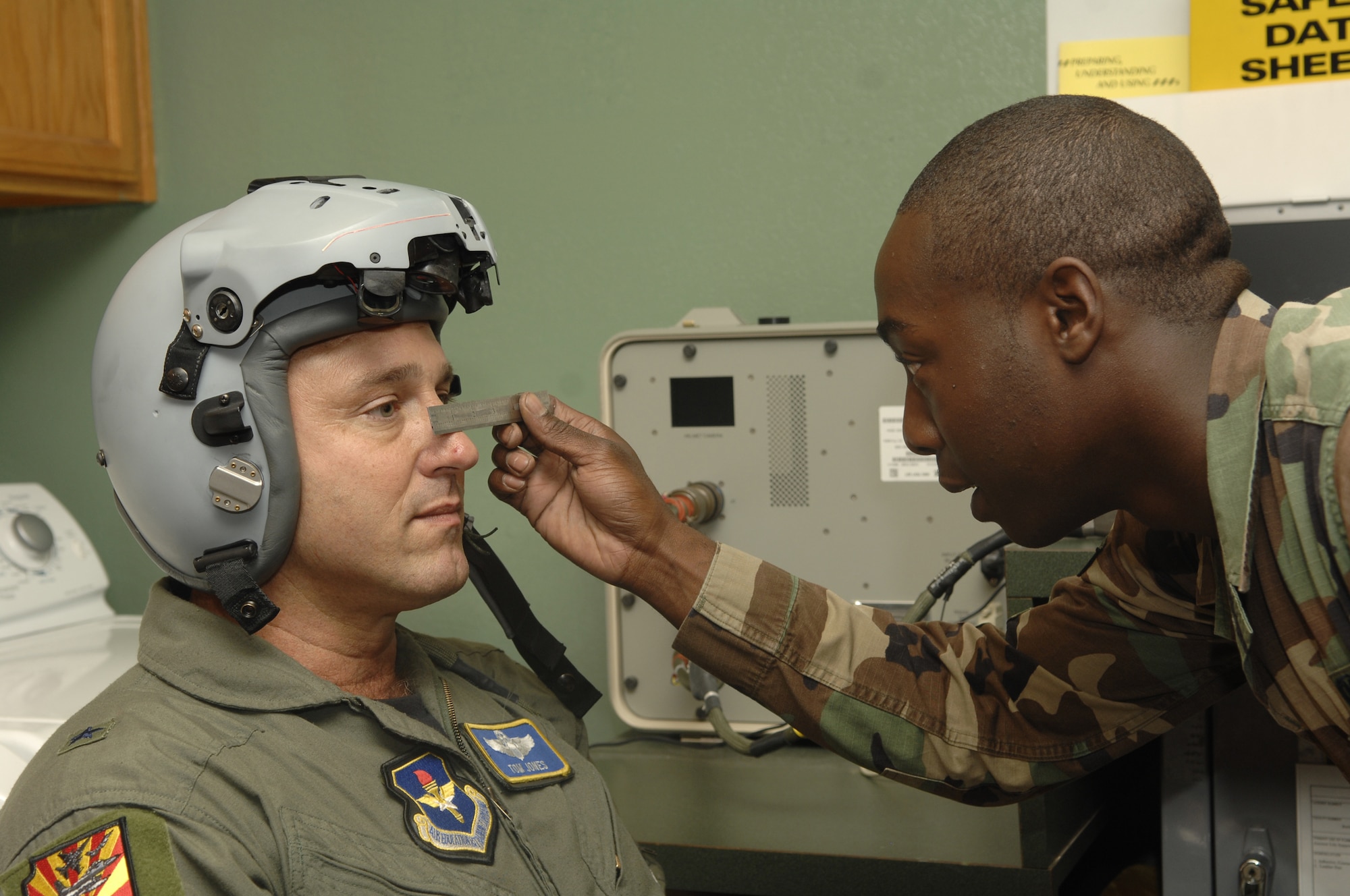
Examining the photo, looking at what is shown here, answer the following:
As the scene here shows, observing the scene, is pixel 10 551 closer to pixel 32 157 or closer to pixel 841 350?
pixel 32 157

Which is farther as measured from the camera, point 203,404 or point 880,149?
point 880,149

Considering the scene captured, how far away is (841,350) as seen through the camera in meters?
1.68

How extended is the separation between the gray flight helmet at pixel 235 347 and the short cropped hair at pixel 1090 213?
0.50m

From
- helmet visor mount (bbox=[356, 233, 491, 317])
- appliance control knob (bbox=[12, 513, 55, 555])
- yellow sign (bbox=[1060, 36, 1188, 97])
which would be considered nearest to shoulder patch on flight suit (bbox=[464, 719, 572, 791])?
helmet visor mount (bbox=[356, 233, 491, 317])

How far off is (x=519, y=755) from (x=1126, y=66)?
141 cm

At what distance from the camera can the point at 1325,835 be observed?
120 centimetres

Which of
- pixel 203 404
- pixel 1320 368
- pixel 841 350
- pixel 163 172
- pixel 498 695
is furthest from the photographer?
pixel 163 172

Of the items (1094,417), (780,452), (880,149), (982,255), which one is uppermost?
(880,149)

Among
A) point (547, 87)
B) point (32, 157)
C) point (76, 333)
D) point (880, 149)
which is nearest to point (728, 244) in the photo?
point (880, 149)

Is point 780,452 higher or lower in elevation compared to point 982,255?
lower

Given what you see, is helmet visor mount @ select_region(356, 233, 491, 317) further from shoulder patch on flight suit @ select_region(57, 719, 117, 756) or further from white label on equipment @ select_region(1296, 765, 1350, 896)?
white label on equipment @ select_region(1296, 765, 1350, 896)

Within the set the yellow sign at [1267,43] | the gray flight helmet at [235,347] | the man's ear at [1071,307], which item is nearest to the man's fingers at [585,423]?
the gray flight helmet at [235,347]

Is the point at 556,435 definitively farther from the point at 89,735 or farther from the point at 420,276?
the point at 89,735

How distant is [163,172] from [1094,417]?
193 centimetres
